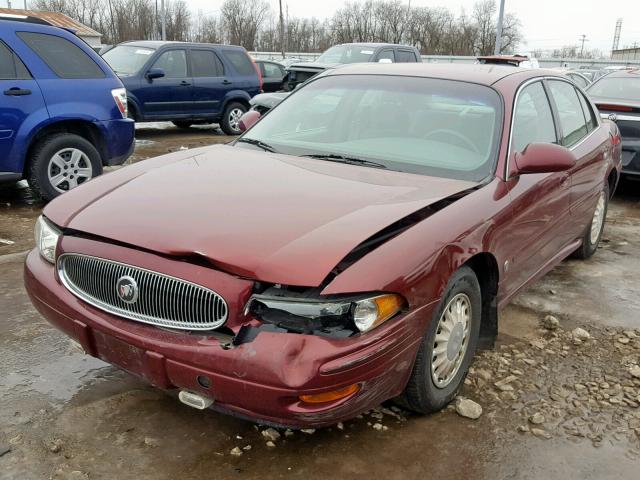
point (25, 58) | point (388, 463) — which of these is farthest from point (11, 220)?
point (388, 463)

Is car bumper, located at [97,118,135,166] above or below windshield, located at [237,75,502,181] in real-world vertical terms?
below

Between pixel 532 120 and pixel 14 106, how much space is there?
4.75m

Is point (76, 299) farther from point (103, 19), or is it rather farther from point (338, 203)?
point (103, 19)

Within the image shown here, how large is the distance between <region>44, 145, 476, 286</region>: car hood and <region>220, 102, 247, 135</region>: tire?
32.1 feet

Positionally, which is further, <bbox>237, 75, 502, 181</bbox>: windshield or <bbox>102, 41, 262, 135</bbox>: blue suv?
<bbox>102, 41, 262, 135</bbox>: blue suv

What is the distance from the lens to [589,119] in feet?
16.4

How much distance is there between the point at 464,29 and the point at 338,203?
6742 centimetres

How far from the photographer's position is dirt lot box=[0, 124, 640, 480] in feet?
8.39

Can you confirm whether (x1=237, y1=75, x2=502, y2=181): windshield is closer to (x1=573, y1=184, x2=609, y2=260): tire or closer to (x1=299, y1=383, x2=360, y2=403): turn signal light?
(x1=299, y1=383, x2=360, y2=403): turn signal light

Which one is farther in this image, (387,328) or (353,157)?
(353,157)

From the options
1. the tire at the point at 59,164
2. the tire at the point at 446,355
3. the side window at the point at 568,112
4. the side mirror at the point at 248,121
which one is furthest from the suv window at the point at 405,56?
the tire at the point at 446,355

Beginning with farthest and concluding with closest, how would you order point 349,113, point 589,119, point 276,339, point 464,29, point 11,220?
point 464,29, point 11,220, point 589,119, point 349,113, point 276,339

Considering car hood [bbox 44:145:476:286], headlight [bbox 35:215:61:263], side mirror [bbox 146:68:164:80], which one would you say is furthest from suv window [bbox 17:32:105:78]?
side mirror [bbox 146:68:164:80]

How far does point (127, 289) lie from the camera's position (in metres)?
2.46
